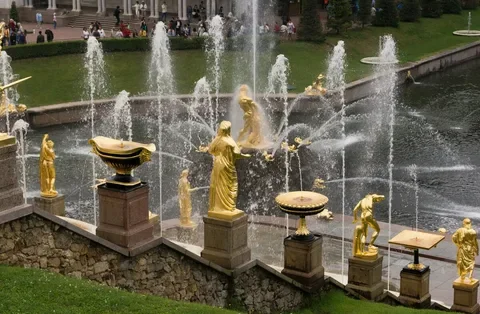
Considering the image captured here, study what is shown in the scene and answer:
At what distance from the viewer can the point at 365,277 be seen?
59.7ft

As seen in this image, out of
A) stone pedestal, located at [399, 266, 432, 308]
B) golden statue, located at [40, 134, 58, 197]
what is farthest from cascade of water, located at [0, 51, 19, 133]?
stone pedestal, located at [399, 266, 432, 308]

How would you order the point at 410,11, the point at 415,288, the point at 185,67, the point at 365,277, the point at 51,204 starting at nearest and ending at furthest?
the point at 365,277 → the point at 415,288 → the point at 51,204 → the point at 185,67 → the point at 410,11

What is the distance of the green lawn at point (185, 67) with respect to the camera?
43.8 meters

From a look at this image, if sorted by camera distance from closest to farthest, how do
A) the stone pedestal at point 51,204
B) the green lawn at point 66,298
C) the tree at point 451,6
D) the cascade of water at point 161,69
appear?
the green lawn at point 66,298
the stone pedestal at point 51,204
the cascade of water at point 161,69
the tree at point 451,6

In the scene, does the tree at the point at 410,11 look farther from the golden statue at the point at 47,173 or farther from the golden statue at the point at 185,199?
the golden statue at the point at 47,173

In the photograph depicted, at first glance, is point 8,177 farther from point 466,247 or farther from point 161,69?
point 161,69

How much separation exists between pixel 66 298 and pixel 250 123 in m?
14.5

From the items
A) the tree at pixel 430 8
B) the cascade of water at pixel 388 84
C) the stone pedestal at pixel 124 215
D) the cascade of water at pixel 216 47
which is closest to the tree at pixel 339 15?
the cascade of water at pixel 388 84

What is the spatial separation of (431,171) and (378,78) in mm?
16568

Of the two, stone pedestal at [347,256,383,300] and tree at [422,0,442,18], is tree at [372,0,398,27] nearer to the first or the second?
tree at [422,0,442,18]

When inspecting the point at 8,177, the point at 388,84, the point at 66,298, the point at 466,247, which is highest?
the point at 8,177

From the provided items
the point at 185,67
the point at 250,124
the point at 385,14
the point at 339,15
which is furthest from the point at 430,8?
the point at 250,124

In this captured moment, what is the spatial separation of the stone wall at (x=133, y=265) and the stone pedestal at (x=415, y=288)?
9.67ft

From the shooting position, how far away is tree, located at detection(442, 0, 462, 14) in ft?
220
